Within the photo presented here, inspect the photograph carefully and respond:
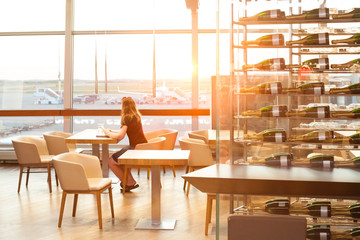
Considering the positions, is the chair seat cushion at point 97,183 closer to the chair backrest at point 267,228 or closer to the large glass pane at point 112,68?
the chair backrest at point 267,228

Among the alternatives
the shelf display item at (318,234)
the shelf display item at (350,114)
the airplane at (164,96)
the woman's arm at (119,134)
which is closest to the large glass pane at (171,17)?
the airplane at (164,96)

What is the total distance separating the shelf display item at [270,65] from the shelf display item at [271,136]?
1.46 feet

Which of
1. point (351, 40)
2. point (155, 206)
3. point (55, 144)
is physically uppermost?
point (351, 40)

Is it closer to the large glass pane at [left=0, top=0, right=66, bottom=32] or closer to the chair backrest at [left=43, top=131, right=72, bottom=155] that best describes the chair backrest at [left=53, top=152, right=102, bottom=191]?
the chair backrest at [left=43, top=131, right=72, bottom=155]

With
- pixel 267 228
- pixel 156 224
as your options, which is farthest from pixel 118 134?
A: pixel 267 228

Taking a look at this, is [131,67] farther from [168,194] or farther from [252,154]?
[252,154]

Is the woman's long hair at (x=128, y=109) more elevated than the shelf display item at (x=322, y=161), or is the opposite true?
the woman's long hair at (x=128, y=109)

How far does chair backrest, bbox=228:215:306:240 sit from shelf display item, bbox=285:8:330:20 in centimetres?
154

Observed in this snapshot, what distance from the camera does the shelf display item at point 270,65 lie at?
3.43m

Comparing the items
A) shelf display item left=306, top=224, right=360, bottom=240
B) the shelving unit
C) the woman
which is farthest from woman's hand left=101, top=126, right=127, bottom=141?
shelf display item left=306, top=224, right=360, bottom=240

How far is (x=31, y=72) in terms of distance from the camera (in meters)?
10.4

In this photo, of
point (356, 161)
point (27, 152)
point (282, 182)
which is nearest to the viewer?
point (282, 182)

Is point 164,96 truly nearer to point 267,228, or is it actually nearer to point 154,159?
point 154,159

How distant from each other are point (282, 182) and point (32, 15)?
883 cm
